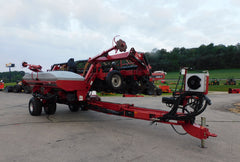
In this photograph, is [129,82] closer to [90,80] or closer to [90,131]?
[90,80]

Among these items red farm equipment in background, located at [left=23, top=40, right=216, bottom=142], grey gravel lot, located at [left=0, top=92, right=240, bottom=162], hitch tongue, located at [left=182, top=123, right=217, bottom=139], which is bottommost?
grey gravel lot, located at [left=0, top=92, right=240, bottom=162]

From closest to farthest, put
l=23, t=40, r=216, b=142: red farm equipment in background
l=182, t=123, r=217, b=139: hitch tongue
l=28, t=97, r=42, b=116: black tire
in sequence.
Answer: l=182, t=123, r=217, b=139: hitch tongue
l=23, t=40, r=216, b=142: red farm equipment in background
l=28, t=97, r=42, b=116: black tire

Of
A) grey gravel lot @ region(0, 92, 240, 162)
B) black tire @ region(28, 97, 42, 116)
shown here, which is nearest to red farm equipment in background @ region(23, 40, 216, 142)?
black tire @ region(28, 97, 42, 116)

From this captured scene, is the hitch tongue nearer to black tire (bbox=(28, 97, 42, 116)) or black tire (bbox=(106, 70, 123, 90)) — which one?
black tire (bbox=(106, 70, 123, 90))

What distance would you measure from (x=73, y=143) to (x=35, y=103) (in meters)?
3.45

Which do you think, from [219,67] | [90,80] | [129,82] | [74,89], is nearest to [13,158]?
[74,89]

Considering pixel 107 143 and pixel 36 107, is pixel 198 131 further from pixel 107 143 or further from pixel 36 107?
pixel 36 107

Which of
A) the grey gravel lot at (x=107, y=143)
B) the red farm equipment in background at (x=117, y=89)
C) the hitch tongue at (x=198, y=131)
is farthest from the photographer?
the red farm equipment in background at (x=117, y=89)

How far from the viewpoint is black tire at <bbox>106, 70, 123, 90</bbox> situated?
16.0 ft

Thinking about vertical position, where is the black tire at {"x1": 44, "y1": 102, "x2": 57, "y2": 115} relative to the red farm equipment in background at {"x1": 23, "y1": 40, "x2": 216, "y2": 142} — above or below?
below

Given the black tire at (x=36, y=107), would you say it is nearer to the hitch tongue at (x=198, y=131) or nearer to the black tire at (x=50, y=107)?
the black tire at (x=50, y=107)

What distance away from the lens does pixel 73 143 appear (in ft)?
12.7

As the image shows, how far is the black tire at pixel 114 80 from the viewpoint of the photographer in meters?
4.88

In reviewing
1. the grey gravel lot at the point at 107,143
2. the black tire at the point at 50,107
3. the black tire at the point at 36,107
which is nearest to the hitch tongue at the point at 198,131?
the grey gravel lot at the point at 107,143
